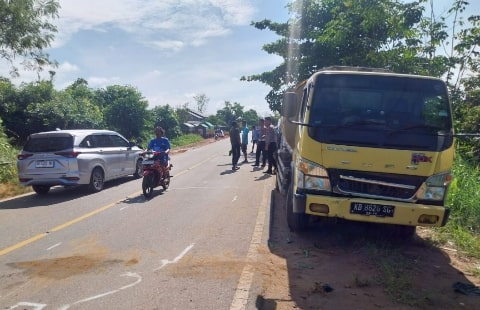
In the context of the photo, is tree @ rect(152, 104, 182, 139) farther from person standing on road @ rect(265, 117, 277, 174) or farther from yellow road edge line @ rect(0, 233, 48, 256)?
yellow road edge line @ rect(0, 233, 48, 256)

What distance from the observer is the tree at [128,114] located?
3259 cm

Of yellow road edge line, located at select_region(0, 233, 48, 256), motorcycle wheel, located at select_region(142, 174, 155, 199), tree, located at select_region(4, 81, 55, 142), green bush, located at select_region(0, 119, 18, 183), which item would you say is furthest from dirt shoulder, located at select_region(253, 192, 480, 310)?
tree, located at select_region(4, 81, 55, 142)

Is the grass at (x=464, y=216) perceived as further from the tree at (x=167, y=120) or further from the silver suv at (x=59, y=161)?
the tree at (x=167, y=120)

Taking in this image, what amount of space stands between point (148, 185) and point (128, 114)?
24.4 metres

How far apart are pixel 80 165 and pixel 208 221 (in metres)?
4.47

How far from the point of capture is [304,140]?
18.6ft

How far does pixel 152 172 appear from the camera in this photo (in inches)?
398

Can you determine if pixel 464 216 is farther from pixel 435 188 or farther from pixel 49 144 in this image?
pixel 49 144

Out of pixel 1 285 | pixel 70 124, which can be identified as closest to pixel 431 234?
pixel 1 285

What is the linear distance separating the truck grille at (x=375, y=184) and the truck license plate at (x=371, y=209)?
0.14m

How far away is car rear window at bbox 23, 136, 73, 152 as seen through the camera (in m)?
10.2

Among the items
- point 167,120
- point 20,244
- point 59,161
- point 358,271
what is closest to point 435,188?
point 358,271

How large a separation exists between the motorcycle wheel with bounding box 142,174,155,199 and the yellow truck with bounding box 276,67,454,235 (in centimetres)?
511

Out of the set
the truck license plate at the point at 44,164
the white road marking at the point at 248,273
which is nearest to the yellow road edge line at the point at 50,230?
the truck license plate at the point at 44,164
